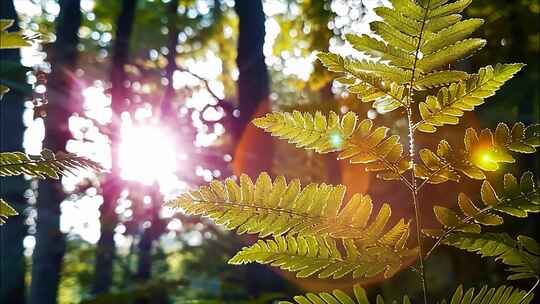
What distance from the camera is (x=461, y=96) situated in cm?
111

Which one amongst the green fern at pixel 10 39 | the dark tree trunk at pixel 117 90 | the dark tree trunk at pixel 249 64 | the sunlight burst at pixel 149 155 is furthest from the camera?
the sunlight burst at pixel 149 155

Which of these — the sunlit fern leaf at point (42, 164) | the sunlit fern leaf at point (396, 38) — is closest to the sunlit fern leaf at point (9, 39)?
the sunlit fern leaf at point (42, 164)

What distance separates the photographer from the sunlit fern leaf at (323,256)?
1.11 m

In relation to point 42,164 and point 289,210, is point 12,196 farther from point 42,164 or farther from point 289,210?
point 289,210

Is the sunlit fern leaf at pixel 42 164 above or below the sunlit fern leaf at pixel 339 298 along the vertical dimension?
above

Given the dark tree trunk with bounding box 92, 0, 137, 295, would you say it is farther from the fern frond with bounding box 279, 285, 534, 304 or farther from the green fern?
the fern frond with bounding box 279, 285, 534, 304

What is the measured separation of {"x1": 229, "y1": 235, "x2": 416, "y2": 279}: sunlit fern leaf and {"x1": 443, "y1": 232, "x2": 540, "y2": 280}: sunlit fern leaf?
0.11 metres

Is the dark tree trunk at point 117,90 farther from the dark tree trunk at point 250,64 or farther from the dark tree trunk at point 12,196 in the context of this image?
the dark tree trunk at point 250,64

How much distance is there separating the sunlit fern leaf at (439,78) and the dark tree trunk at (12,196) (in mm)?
3501

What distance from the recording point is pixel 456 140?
6297 millimetres

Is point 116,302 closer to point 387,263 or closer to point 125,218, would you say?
point 125,218

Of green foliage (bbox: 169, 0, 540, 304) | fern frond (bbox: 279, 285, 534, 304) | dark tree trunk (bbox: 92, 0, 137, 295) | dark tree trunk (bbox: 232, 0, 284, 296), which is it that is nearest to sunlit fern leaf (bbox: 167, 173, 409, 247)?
green foliage (bbox: 169, 0, 540, 304)

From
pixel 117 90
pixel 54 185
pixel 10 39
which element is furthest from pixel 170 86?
pixel 10 39

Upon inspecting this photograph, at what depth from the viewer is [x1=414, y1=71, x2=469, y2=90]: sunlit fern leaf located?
3.62 ft
